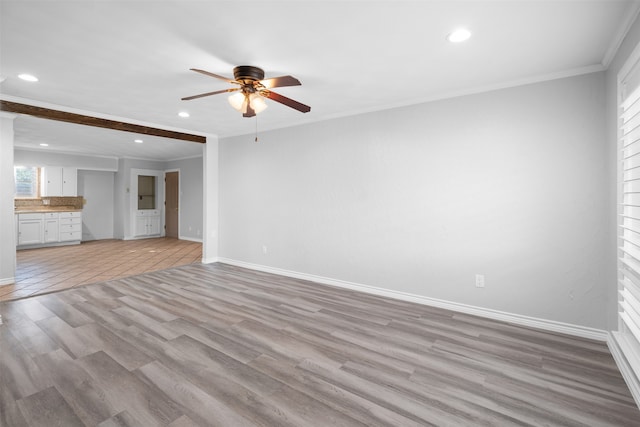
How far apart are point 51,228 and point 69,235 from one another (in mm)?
414

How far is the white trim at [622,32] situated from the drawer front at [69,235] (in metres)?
10.1

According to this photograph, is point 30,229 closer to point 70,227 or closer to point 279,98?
point 70,227

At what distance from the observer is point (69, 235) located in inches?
303

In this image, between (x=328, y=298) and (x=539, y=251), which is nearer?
(x=539, y=251)

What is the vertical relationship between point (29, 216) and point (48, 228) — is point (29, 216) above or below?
above

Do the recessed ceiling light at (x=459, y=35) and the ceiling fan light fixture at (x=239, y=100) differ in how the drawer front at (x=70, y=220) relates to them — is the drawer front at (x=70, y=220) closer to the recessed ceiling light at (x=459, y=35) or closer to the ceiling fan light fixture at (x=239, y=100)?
the ceiling fan light fixture at (x=239, y=100)

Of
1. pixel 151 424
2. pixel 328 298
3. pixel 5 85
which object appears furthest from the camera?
pixel 328 298

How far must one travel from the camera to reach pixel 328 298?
391 cm

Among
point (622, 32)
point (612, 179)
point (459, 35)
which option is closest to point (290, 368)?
point (459, 35)

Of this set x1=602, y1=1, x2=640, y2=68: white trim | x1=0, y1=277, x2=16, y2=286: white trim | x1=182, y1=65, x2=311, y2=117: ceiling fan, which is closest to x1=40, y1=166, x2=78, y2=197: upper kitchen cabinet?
x1=0, y1=277, x2=16, y2=286: white trim

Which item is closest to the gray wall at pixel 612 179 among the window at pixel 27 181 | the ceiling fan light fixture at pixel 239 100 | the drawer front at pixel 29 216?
the ceiling fan light fixture at pixel 239 100

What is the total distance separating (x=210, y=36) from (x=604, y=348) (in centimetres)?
403

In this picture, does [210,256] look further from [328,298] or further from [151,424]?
[151,424]

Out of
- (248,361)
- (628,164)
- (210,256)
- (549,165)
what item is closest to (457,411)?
(248,361)
